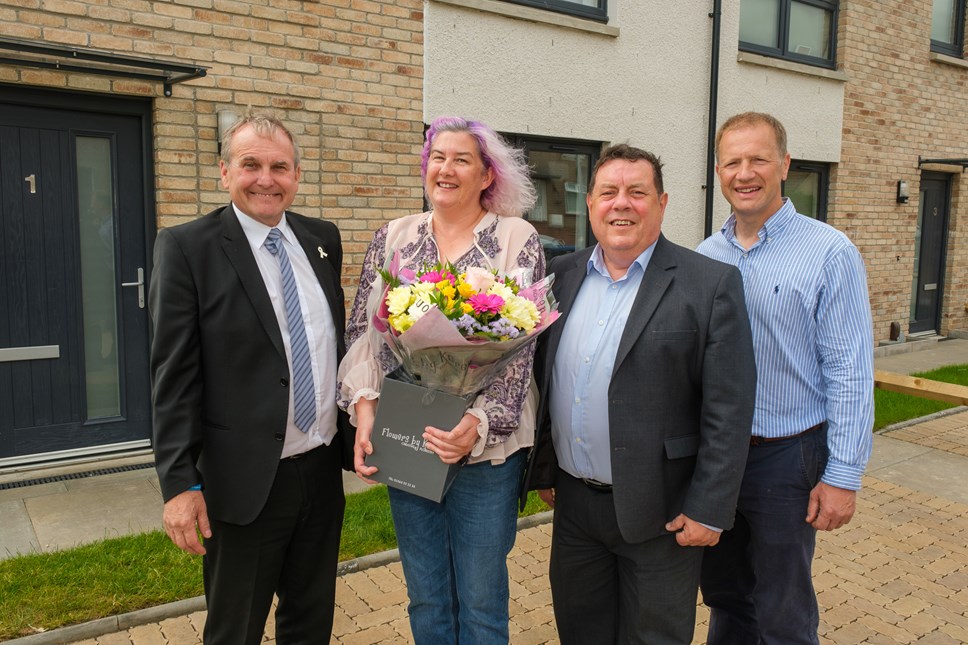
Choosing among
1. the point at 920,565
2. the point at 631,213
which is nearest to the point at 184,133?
the point at 631,213

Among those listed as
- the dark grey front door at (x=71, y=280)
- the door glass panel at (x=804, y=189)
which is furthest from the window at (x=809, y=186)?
the dark grey front door at (x=71, y=280)

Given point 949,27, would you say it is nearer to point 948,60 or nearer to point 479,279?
point 948,60

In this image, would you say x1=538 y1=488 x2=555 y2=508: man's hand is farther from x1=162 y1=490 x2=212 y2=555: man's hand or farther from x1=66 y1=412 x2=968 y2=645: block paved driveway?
x1=162 y1=490 x2=212 y2=555: man's hand

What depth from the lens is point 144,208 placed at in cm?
560

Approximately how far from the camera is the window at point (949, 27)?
1134 centimetres

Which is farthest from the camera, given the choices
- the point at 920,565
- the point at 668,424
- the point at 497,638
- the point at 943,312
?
the point at 943,312

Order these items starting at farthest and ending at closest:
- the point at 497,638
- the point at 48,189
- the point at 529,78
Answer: the point at 529,78 → the point at 48,189 → the point at 497,638

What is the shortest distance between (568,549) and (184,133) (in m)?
4.24

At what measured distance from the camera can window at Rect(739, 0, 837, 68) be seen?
9312 mm

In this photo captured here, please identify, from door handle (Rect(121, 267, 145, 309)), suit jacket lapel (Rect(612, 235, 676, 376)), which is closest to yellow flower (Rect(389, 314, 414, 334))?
suit jacket lapel (Rect(612, 235, 676, 376))

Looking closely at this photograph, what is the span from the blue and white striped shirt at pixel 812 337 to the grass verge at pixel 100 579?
2.57m

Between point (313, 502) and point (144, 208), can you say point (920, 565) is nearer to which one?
point (313, 502)

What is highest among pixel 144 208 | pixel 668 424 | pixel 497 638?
pixel 144 208

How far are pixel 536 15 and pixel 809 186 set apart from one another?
5.04 metres
